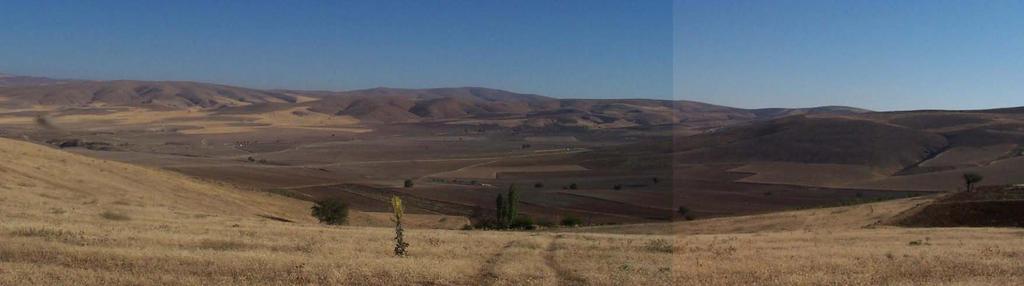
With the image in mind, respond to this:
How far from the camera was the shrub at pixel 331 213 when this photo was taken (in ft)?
142

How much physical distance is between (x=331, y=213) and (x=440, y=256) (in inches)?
1078

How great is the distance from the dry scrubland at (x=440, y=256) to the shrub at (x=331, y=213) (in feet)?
46.0

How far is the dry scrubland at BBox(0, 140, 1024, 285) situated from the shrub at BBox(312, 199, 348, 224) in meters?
14.0

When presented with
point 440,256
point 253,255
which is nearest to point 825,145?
point 440,256

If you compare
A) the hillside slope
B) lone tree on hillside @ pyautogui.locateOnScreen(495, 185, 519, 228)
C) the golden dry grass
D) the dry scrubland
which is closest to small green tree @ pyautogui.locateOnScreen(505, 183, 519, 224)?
lone tree on hillside @ pyautogui.locateOnScreen(495, 185, 519, 228)

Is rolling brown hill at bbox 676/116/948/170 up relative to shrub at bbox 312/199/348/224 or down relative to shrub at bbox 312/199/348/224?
up

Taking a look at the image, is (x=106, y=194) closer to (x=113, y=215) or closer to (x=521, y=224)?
(x=113, y=215)

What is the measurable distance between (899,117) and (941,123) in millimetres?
16731

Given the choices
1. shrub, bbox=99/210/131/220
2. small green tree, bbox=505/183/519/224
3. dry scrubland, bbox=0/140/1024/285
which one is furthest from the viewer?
small green tree, bbox=505/183/519/224

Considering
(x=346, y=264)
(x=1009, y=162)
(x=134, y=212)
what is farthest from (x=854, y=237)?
(x=1009, y=162)

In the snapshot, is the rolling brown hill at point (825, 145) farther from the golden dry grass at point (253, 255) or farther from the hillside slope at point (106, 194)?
the golden dry grass at point (253, 255)

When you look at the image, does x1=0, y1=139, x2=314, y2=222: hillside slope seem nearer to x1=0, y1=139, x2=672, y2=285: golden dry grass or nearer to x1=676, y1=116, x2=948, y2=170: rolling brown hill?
x1=0, y1=139, x2=672, y2=285: golden dry grass

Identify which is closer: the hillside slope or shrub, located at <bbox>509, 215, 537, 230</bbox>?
the hillside slope

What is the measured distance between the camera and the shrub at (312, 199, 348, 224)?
142 ft
